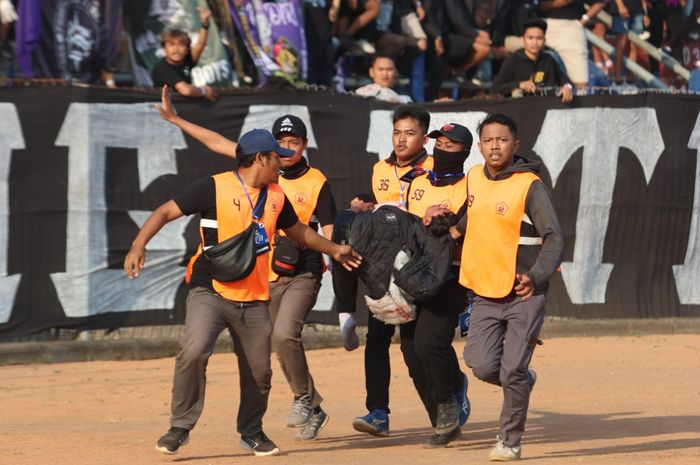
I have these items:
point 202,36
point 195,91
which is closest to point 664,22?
point 202,36

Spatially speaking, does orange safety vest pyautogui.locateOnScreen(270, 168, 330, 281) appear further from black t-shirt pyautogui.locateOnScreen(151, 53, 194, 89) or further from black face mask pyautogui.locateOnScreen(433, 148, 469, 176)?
black t-shirt pyautogui.locateOnScreen(151, 53, 194, 89)

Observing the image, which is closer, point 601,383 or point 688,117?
point 601,383

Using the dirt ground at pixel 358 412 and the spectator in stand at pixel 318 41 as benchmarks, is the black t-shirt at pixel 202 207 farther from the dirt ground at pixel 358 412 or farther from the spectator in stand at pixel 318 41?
the spectator in stand at pixel 318 41

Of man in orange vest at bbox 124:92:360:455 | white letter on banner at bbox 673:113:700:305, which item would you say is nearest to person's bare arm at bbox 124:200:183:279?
man in orange vest at bbox 124:92:360:455

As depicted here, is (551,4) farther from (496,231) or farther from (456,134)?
(496,231)

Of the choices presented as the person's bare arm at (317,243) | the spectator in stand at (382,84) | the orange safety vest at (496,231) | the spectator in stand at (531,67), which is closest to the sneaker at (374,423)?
the person's bare arm at (317,243)

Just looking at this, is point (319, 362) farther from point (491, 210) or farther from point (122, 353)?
point (491, 210)

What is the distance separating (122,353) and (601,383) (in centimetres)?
427

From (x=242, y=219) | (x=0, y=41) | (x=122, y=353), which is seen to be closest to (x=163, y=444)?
(x=242, y=219)

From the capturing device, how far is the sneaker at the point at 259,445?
8734mm

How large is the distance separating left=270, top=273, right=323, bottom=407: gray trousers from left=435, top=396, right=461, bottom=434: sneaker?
0.92 meters

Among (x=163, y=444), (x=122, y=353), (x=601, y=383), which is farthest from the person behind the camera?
(x=122, y=353)

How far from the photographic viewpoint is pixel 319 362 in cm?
1330

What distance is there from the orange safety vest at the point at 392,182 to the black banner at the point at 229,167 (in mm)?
4114
